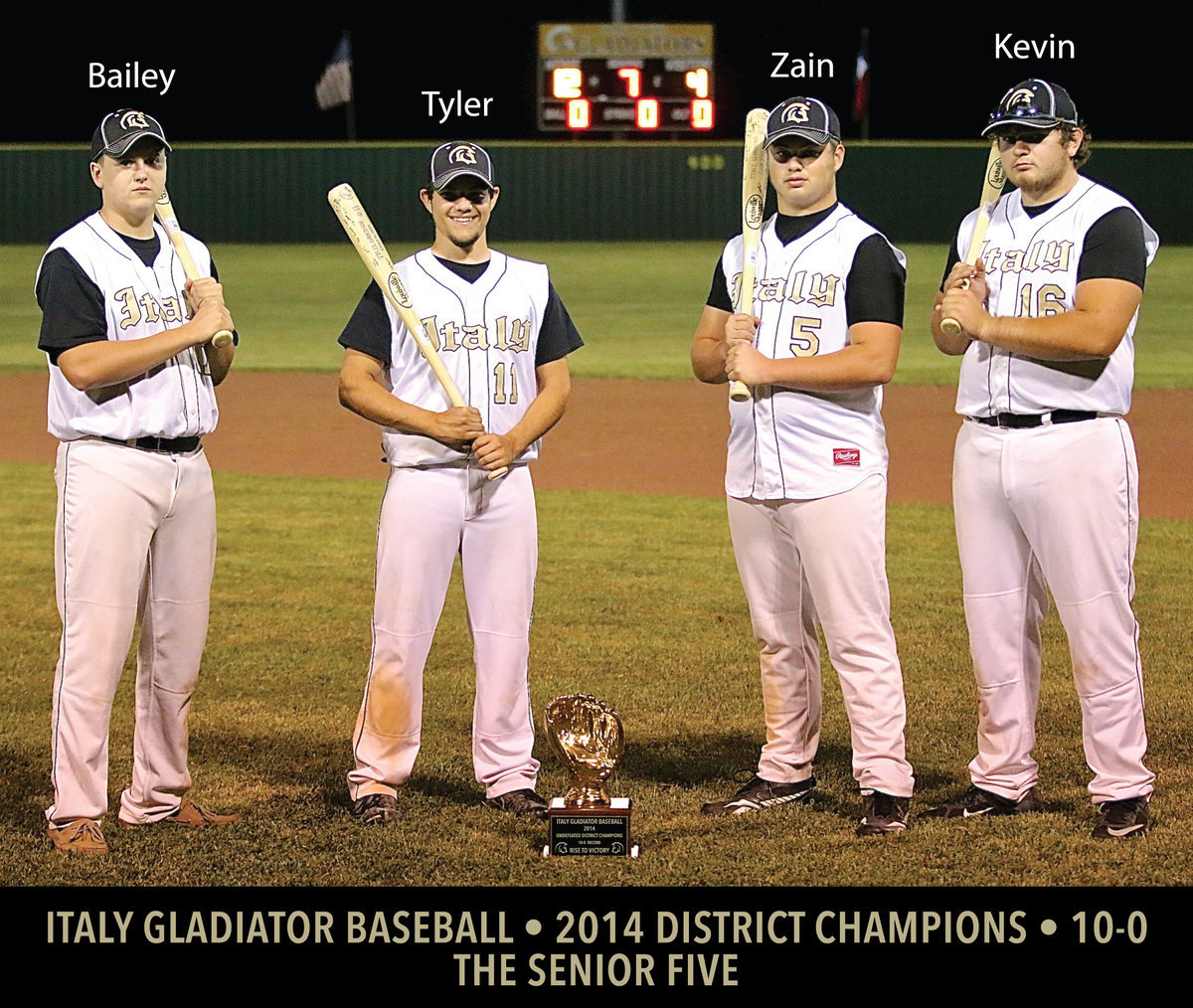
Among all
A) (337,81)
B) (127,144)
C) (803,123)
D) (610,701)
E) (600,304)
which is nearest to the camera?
(127,144)

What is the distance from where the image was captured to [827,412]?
175 inches

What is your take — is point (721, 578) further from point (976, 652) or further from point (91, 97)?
point (91, 97)

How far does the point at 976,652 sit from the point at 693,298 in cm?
1976

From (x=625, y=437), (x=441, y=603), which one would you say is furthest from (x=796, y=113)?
(x=625, y=437)

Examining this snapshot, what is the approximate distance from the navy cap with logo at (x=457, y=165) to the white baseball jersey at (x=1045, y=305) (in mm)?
1424

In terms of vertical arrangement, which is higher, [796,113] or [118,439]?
[796,113]

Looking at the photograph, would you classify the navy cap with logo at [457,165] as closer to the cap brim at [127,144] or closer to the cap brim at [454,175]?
the cap brim at [454,175]

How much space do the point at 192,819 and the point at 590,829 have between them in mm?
1163

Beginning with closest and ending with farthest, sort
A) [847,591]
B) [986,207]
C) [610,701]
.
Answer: [847,591] → [986,207] → [610,701]

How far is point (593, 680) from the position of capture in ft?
20.6

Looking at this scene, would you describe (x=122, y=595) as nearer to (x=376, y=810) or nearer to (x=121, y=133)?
(x=376, y=810)

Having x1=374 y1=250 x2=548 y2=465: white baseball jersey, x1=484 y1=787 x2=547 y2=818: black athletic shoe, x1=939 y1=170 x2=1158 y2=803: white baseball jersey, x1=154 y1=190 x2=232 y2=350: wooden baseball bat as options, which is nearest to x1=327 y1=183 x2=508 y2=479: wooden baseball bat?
x1=374 y1=250 x2=548 y2=465: white baseball jersey

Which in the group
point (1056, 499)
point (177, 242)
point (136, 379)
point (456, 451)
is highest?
point (177, 242)

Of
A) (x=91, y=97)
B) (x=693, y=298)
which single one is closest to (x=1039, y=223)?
A: (x=693, y=298)
